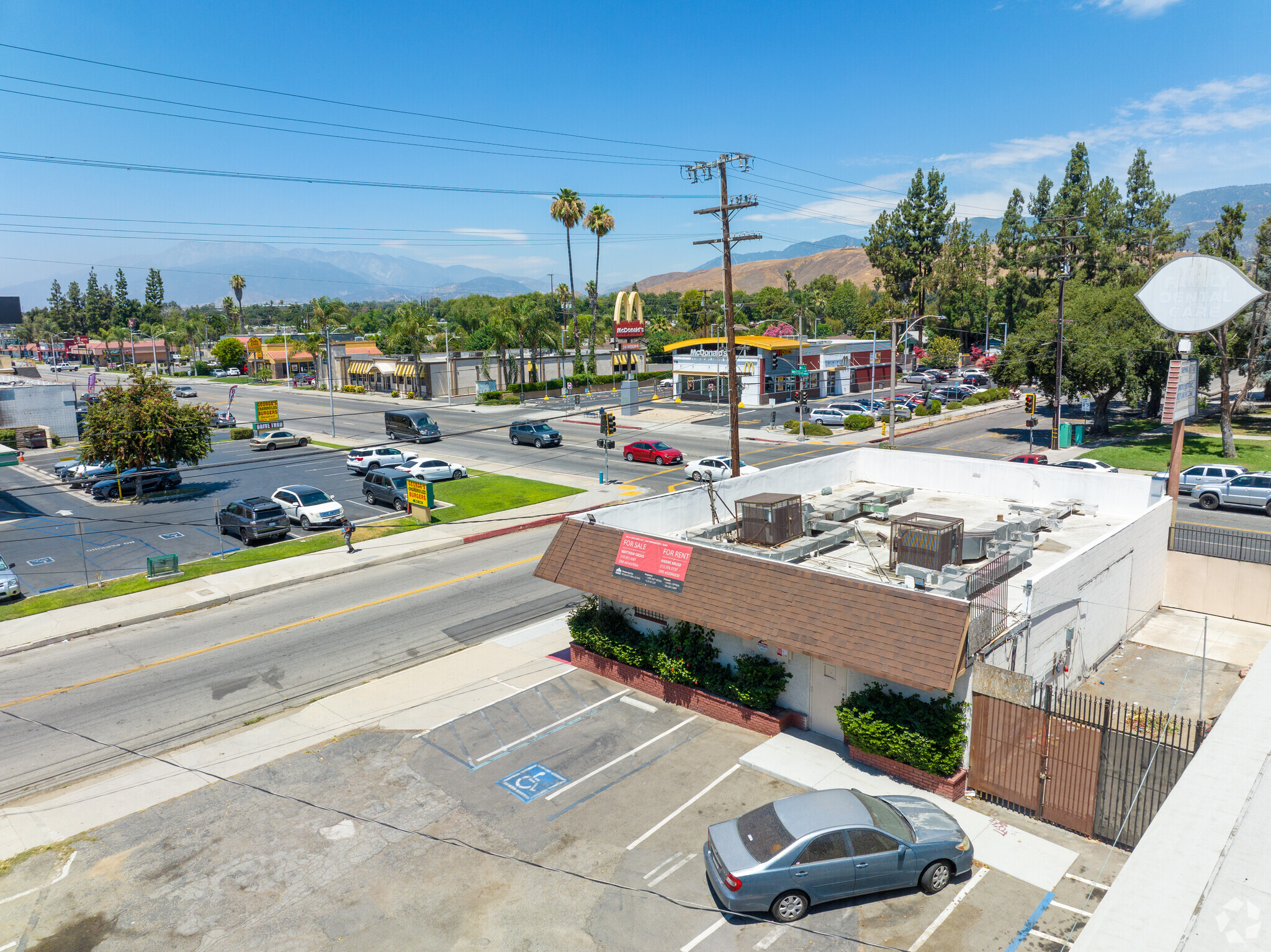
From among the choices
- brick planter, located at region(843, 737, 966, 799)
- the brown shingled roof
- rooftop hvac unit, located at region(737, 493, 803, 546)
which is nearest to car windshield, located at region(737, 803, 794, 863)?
the brown shingled roof

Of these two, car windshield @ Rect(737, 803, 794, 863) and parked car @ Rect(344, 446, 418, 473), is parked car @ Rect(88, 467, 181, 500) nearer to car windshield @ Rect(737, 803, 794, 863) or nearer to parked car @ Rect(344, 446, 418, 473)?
parked car @ Rect(344, 446, 418, 473)

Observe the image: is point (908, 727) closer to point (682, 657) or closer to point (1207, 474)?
point (682, 657)

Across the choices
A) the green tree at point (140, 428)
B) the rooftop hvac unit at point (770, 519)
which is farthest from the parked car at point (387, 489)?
the rooftop hvac unit at point (770, 519)

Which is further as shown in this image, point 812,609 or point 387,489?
point 387,489

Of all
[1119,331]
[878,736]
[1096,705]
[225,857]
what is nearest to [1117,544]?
[1096,705]

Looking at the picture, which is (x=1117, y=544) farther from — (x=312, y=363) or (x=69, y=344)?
(x=69, y=344)

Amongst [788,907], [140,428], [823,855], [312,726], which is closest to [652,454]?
[140,428]
